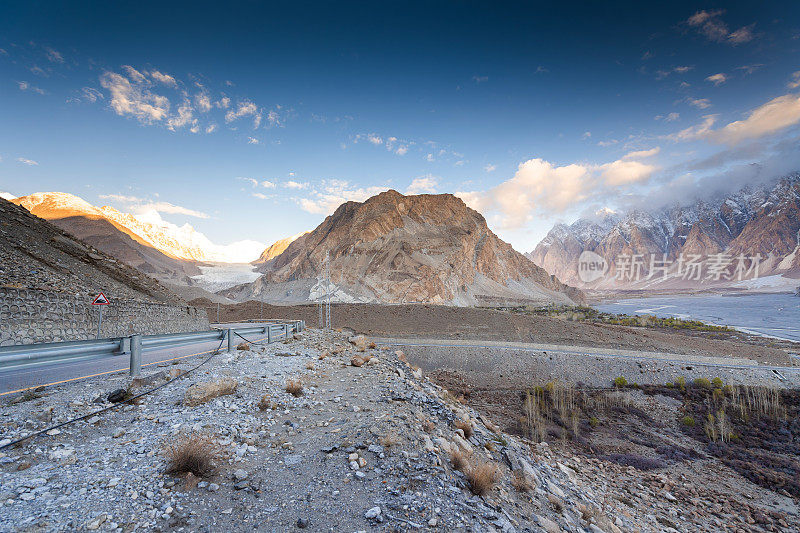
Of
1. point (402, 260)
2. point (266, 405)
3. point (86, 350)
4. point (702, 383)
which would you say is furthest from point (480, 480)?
point (402, 260)

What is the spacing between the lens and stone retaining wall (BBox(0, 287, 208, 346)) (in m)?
10.4

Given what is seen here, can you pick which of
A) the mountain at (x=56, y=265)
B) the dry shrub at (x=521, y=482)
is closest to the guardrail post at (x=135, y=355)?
the dry shrub at (x=521, y=482)

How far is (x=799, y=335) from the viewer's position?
136ft

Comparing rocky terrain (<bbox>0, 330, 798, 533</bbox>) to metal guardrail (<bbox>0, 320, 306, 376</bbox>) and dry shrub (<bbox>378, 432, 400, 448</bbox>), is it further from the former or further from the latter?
metal guardrail (<bbox>0, 320, 306, 376</bbox>)

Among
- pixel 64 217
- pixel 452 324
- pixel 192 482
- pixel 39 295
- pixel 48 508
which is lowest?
pixel 452 324

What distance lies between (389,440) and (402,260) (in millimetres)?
63374

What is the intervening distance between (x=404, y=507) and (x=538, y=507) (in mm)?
3015

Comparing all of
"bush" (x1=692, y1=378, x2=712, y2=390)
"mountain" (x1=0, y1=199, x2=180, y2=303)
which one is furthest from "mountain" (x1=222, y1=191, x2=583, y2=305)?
"bush" (x1=692, y1=378, x2=712, y2=390)

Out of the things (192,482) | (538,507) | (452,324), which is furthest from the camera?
(452,324)

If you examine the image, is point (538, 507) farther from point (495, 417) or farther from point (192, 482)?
point (495, 417)

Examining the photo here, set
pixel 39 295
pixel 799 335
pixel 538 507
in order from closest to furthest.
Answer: pixel 538 507 → pixel 39 295 → pixel 799 335

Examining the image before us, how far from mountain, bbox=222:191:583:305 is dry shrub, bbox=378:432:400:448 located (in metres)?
56.1

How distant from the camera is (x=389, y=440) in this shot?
4.29 meters

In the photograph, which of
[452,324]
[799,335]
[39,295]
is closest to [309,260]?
[452,324]
